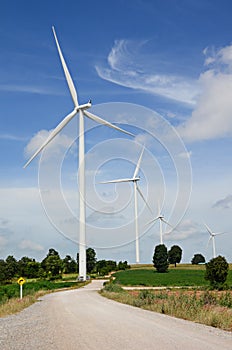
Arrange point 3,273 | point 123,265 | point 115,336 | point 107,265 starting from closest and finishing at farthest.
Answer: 1. point 115,336
2. point 3,273
3. point 107,265
4. point 123,265

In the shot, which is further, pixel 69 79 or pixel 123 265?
pixel 123 265

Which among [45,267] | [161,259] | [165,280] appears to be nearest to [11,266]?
[45,267]

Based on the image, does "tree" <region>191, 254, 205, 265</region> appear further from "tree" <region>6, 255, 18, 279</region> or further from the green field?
the green field

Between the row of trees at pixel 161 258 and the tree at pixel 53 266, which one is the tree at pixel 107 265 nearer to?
the row of trees at pixel 161 258

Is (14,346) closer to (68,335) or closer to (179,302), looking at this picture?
(68,335)

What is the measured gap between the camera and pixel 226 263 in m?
67.8

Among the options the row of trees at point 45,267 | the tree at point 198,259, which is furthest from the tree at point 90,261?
the tree at point 198,259

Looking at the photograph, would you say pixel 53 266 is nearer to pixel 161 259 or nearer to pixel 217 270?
pixel 161 259

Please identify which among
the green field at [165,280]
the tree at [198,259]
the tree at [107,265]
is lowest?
the green field at [165,280]

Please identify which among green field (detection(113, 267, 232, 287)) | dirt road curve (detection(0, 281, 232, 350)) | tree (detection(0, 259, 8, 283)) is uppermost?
tree (detection(0, 259, 8, 283))

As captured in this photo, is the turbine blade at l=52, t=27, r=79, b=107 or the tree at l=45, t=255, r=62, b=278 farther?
the tree at l=45, t=255, r=62, b=278

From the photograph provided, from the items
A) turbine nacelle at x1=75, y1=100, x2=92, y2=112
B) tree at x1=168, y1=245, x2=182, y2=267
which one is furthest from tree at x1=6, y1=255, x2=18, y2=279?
turbine nacelle at x1=75, y1=100, x2=92, y2=112

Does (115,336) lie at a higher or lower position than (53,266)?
lower

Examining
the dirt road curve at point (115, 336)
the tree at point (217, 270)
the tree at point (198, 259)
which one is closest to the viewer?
the dirt road curve at point (115, 336)
